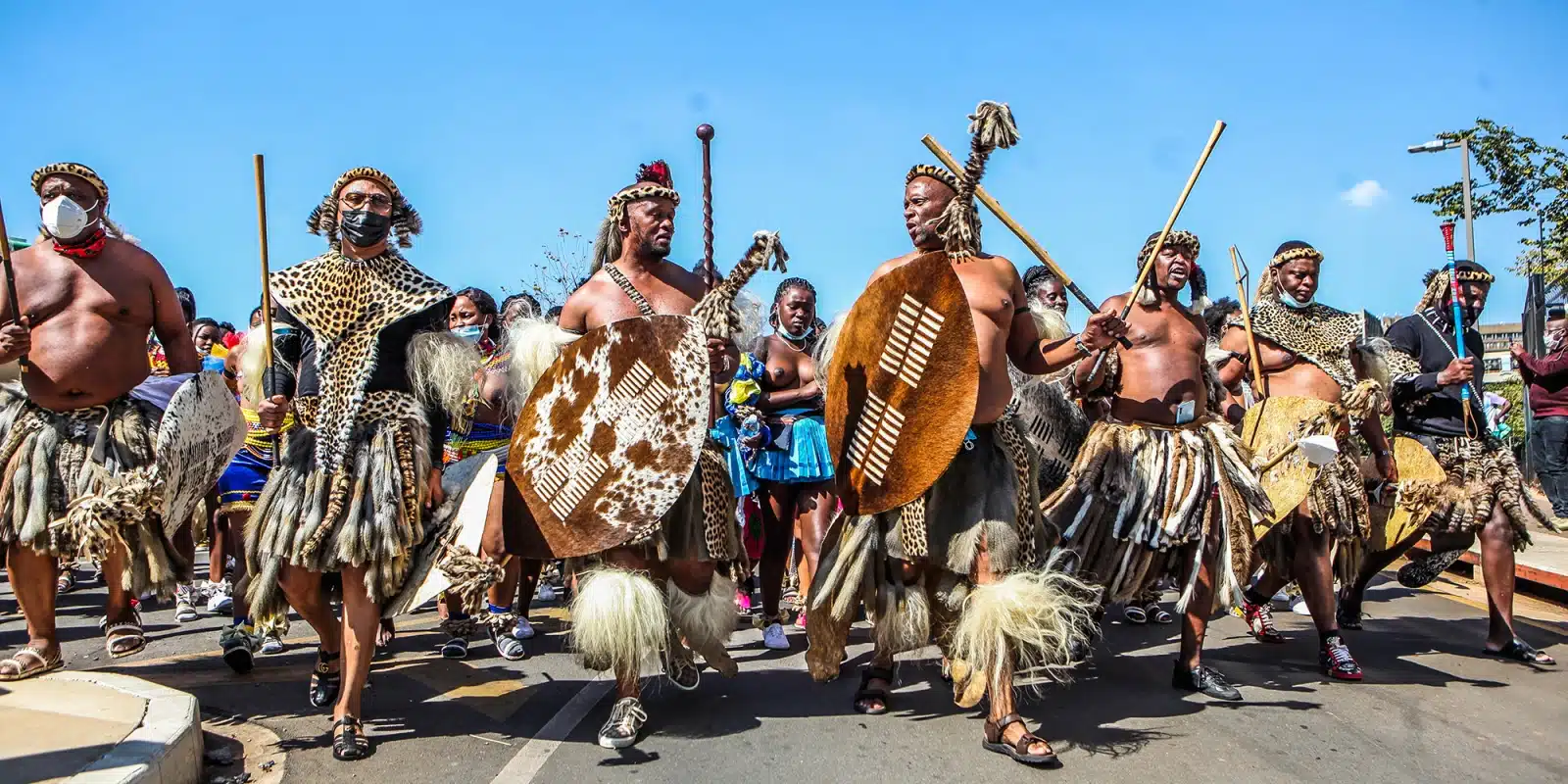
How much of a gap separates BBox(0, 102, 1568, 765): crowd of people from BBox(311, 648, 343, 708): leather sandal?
0.06 feet

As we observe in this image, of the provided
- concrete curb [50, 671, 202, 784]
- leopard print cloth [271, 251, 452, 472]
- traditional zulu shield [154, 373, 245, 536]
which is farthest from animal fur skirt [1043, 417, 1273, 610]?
traditional zulu shield [154, 373, 245, 536]

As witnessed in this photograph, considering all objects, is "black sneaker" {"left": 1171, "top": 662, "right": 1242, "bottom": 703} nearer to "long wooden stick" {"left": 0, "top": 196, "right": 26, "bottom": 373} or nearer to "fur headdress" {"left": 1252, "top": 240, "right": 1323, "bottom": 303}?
"fur headdress" {"left": 1252, "top": 240, "right": 1323, "bottom": 303}

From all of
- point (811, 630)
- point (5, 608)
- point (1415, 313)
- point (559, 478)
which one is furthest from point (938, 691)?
point (5, 608)

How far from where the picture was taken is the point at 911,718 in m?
4.74

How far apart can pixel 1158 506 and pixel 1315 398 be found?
1.30 metres

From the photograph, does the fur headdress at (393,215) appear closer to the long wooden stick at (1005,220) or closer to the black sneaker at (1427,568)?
the long wooden stick at (1005,220)

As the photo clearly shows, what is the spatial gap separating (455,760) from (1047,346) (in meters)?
2.74

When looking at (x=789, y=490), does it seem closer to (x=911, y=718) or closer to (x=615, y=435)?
(x=911, y=718)

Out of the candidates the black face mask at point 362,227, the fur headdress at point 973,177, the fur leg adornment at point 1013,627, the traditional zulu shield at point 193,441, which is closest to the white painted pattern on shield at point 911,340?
the fur headdress at point 973,177

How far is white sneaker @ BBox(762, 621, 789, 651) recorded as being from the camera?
6402 mm

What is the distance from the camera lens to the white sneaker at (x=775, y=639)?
6.40 m

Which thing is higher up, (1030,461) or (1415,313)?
(1415,313)

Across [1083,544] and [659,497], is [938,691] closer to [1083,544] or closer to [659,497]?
[1083,544]

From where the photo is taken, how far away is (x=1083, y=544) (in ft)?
17.8
